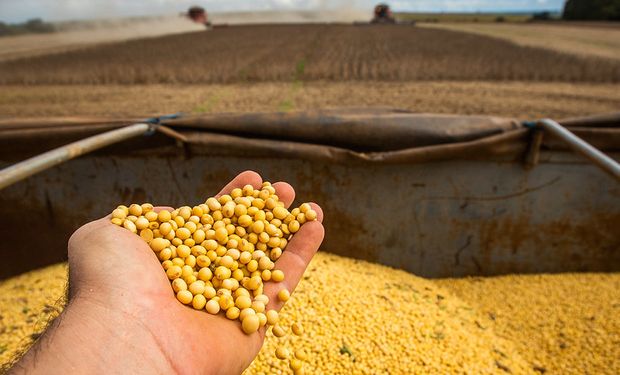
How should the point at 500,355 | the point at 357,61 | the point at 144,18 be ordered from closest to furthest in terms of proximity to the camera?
the point at 500,355, the point at 357,61, the point at 144,18

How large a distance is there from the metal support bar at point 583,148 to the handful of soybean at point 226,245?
1.63 m

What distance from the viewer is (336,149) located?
2.87 metres

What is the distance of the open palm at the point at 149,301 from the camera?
142 centimetres

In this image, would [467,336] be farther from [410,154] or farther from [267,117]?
[267,117]

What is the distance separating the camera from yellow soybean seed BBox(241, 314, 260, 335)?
165cm

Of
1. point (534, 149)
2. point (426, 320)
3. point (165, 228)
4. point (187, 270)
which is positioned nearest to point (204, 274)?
point (187, 270)

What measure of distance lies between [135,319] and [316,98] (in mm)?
8988

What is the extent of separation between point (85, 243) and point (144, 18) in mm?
57270

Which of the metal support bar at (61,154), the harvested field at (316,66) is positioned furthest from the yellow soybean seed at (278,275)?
the harvested field at (316,66)

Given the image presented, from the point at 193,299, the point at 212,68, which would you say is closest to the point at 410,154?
the point at 193,299

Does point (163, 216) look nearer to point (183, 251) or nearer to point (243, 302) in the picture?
point (183, 251)

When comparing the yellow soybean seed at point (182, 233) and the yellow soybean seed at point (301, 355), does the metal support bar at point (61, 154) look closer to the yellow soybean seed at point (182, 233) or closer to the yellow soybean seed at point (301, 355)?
the yellow soybean seed at point (182, 233)

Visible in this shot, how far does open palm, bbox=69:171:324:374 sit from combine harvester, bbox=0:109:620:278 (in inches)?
52.2

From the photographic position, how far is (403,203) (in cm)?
315
